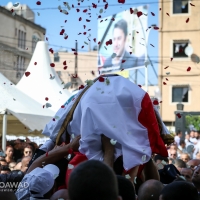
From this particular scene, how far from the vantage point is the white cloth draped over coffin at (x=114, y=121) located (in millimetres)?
4074

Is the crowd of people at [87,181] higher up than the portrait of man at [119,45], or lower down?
lower down

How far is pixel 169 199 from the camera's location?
295 centimetres

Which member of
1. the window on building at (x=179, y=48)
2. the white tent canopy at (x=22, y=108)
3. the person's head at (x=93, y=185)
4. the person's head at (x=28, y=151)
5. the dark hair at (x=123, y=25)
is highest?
the dark hair at (x=123, y=25)

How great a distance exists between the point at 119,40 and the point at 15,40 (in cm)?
709

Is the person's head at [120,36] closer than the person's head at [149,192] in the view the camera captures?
No

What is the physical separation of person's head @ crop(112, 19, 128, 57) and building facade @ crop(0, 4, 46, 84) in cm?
479

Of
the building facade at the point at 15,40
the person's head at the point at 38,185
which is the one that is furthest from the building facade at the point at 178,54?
the person's head at the point at 38,185

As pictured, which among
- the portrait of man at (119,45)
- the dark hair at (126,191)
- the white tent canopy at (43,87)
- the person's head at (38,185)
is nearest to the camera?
the dark hair at (126,191)

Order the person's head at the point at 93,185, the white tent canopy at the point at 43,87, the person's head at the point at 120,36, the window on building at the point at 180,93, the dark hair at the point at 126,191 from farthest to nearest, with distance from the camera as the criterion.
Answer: the person's head at the point at 120,36
the window on building at the point at 180,93
the white tent canopy at the point at 43,87
the dark hair at the point at 126,191
the person's head at the point at 93,185

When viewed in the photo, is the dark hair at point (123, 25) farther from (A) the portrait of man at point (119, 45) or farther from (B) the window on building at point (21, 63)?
(B) the window on building at point (21, 63)

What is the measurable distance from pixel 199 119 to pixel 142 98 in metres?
21.6

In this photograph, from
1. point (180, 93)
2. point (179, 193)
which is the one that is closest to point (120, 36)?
point (180, 93)

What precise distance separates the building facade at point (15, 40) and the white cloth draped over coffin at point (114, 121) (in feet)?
97.6

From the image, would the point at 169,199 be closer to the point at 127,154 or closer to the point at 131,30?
the point at 127,154
